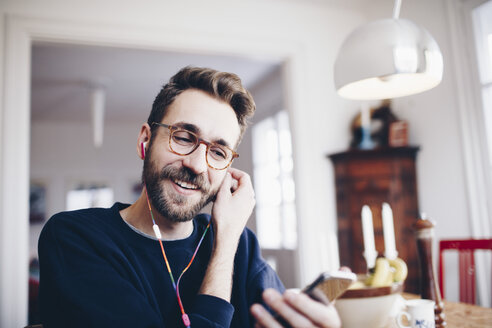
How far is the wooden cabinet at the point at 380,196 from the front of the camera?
292 cm

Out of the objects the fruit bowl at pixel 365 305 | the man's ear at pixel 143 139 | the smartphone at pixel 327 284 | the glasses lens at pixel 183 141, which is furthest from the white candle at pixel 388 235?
the man's ear at pixel 143 139

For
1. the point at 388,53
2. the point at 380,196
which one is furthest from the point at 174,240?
the point at 380,196

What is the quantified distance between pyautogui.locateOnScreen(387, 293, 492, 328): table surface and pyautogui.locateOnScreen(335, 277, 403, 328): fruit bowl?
0.16 metres

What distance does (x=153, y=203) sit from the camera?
3.59ft

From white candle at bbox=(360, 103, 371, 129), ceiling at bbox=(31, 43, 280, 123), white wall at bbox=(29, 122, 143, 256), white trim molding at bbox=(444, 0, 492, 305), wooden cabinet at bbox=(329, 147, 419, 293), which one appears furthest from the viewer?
white wall at bbox=(29, 122, 143, 256)

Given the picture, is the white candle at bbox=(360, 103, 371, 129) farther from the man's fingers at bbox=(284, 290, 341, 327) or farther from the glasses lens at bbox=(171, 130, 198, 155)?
the man's fingers at bbox=(284, 290, 341, 327)

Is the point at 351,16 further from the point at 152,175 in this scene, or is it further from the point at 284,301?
the point at 284,301

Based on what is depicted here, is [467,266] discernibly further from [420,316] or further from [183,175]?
[183,175]

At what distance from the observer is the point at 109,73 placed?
4.84 metres

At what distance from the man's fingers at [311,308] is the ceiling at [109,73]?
3.18m

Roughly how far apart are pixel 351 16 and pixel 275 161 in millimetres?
2043

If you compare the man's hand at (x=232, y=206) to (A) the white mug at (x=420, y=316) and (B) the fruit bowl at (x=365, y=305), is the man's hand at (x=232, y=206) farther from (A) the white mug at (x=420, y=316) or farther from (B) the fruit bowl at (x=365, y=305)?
(A) the white mug at (x=420, y=316)

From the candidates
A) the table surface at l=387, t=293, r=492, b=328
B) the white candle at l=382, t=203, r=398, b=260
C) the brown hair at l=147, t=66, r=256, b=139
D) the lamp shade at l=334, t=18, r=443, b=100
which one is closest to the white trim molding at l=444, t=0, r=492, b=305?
the table surface at l=387, t=293, r=492, b=328

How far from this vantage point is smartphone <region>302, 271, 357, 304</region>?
671mm
